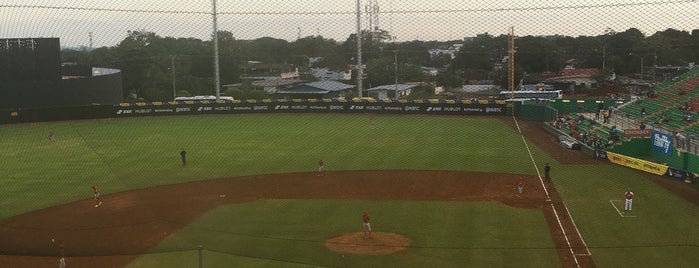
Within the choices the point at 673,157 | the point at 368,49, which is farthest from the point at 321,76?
the point at 673,157

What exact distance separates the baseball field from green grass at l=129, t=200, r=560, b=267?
0.16 ft

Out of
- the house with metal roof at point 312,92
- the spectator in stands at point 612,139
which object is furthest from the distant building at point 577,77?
the spectator in stands at point 612,139

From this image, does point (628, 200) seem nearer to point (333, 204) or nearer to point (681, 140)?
point (681, 140)

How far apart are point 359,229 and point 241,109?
1003 inches

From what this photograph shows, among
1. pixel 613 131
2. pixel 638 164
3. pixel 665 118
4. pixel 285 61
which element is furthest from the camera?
pixel 285 61

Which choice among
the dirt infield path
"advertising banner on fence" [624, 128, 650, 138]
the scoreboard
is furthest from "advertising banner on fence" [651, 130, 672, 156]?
the scoreboard

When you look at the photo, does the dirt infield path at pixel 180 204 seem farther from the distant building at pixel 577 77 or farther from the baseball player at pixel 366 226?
the distant building at pixel 577 77

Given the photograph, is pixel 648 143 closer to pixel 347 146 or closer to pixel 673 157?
pixel 673 157

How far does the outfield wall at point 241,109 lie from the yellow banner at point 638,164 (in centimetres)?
1365

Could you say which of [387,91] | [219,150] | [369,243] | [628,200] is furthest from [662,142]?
[387,91]

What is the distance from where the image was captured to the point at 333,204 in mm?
16625

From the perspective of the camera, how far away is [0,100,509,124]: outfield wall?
34.7 meters

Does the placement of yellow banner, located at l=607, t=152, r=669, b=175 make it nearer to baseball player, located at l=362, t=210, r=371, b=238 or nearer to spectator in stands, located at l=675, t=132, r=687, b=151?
spectator in stands, located at l=675, t=132, r=687, b=151

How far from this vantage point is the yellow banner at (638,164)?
19.4m
